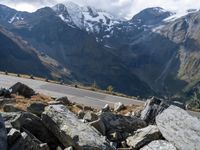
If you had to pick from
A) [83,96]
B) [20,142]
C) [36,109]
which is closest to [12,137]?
[20,142]

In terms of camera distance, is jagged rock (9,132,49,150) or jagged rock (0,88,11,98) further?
jagged rock (0,88,11,98)

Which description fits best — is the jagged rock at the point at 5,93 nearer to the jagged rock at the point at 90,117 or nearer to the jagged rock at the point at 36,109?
the jagged rock at the point at 36,109

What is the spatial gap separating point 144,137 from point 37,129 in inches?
182

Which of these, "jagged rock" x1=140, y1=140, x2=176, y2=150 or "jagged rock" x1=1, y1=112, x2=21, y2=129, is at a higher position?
"jagged rock" x1=1, y1=112, x2=21, y2=129

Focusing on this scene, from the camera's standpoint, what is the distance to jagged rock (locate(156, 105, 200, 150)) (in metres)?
16.9

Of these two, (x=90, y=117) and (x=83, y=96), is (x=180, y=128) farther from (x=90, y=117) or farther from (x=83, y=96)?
(x=83, y=96)

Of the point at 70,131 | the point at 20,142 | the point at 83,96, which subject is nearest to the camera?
the point at 20,142

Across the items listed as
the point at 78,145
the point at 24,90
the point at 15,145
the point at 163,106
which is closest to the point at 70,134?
the point at 78,145

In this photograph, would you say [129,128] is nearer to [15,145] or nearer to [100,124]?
[100,124]

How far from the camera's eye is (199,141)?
17.1 metres

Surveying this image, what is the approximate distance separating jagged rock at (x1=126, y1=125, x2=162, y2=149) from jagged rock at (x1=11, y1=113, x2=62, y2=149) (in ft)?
11.4

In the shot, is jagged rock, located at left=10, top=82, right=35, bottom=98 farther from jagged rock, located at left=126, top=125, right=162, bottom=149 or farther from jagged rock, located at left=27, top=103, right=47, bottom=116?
jagged rock, located at left=126, top=125, right=162, bottom=149

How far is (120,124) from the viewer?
67.6 ft

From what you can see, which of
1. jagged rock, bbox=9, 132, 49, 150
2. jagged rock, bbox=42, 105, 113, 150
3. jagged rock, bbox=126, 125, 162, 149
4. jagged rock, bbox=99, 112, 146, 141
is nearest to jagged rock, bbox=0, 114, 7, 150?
jagged rock, bbox=9, 132, 49, 150
